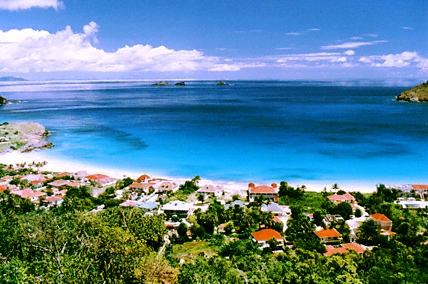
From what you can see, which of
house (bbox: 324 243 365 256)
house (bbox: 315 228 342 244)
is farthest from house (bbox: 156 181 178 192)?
house (bbox: 324 243 365 256)

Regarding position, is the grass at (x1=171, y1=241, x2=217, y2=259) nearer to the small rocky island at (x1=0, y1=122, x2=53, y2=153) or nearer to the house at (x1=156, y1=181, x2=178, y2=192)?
the house at (x1=156, y1=181, x2=178, y2=192)

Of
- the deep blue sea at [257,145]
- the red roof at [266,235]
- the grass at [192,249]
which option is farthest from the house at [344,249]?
the deep blue sea at [257,145]

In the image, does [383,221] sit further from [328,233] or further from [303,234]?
[303,234]

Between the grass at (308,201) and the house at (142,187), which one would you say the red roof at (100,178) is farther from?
the grass at (308,201)

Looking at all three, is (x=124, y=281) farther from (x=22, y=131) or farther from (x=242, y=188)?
(x=22, y=131)

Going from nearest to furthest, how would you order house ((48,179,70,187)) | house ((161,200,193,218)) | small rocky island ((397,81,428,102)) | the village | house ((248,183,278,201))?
the village < house ((161,200,193,218)) < house ((248,183,278,201)) < house ((48,179,70,187)) < small rocky island ((397,81,428,102))

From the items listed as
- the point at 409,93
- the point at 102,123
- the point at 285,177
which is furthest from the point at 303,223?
the point at 409,93
